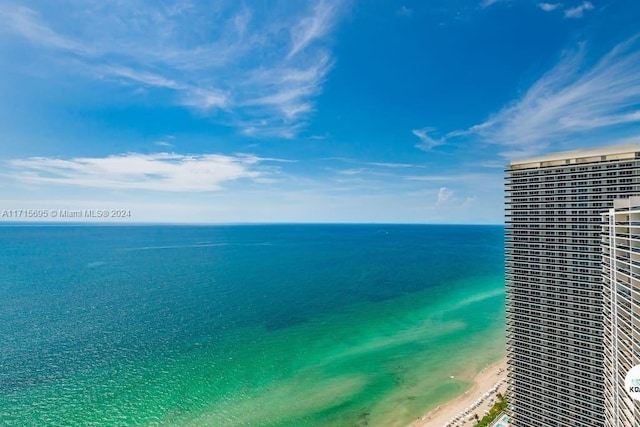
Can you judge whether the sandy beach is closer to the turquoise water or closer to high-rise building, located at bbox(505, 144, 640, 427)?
the turquoise water

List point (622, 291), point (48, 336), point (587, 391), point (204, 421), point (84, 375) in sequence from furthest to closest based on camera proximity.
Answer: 1. point (48, 336)
2. point (84, 375)
3. point (204, 421)
4. point (587, 391)
5. point (622, 291)

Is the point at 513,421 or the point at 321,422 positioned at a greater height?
the point at 513,421

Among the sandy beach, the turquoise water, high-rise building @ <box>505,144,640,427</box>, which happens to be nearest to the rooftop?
high-rise building @ <box>505,144,640,427</box>

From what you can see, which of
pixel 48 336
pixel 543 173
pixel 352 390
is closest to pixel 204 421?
pixel 352 390

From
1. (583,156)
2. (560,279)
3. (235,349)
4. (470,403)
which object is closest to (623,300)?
(560,279)

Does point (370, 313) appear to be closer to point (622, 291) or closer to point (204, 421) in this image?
point (204, 421)

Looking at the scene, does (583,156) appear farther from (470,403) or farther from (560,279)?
(470,403)
